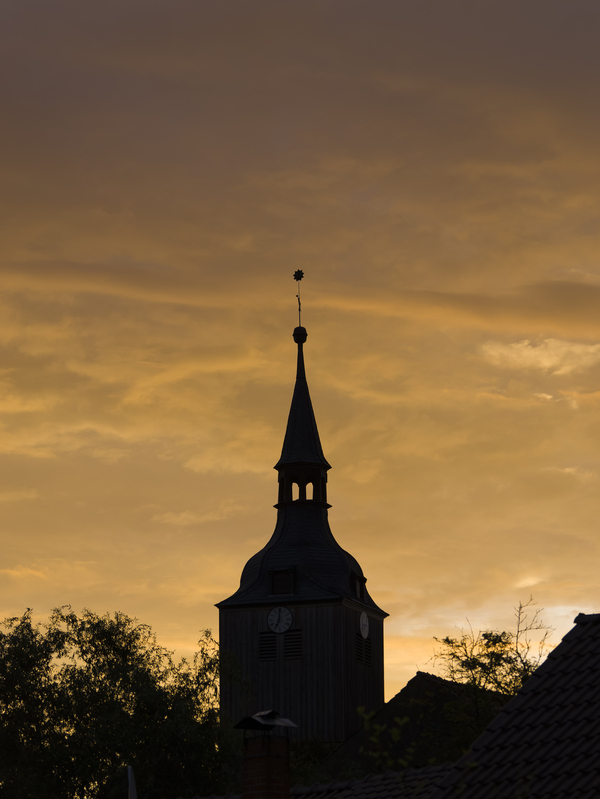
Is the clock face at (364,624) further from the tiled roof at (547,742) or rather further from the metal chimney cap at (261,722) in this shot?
the tiled roof at (547,742)

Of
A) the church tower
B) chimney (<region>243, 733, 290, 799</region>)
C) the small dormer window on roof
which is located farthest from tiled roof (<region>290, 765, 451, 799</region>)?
the small dormer window on roof

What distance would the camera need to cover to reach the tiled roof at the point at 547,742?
14812 mm

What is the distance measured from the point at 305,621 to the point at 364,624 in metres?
4.09

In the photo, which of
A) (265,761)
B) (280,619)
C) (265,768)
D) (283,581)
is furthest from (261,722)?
(283,581)

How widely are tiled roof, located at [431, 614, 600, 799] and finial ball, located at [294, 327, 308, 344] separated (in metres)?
54.3

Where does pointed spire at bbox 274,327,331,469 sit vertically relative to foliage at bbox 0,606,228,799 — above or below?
above

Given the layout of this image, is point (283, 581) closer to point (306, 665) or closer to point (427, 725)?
point (306, 665)

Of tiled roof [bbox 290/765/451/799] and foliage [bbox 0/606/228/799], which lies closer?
tiled roof [bbox 290/765/451/799]

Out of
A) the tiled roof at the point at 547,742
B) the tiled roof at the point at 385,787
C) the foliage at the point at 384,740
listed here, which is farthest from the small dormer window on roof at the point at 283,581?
the tiled roof at the point at 547,742

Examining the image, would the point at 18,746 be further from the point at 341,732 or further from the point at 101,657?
the point at 341,732

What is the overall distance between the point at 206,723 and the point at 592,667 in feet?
86.8

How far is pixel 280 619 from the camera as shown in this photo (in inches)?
2436

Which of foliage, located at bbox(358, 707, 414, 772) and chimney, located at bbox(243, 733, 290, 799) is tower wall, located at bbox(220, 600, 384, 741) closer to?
foliage, located at bbox(358, 707, 414, 772)

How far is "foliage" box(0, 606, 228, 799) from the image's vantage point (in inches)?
1555
